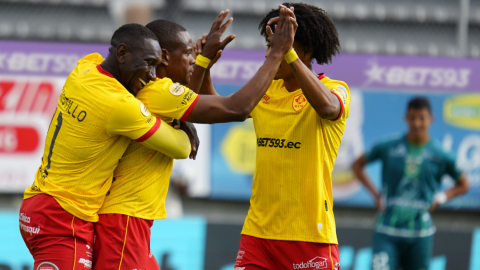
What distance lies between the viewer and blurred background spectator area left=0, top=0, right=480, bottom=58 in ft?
28.3

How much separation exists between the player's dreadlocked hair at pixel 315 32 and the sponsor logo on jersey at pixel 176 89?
754mm

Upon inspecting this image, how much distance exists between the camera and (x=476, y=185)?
770 cm

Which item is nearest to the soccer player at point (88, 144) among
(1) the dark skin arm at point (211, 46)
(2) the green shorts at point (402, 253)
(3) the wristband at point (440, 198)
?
(1) the dark skin arm at point (211, 46)

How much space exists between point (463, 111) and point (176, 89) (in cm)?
555

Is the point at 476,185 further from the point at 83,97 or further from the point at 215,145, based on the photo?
the point at 83,97

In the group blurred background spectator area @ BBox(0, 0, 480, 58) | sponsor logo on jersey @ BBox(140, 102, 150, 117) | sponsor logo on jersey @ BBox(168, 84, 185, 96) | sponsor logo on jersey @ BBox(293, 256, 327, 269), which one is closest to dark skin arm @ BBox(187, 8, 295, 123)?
sponsor logo on jersey @ BBox(168, 84, 185, 96)

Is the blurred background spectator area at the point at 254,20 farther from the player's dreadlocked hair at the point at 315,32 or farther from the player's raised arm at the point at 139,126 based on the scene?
the player's raised arm at the point at 139,126

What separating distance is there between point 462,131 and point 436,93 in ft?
1.95

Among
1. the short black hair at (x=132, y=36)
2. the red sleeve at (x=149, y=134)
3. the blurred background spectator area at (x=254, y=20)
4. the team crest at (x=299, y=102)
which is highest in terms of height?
the blurred background spectator area at (x=254, y=20)

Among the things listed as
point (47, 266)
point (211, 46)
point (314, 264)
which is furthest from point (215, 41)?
point (47, 266)

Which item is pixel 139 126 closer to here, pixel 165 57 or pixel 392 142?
pixel 165 57

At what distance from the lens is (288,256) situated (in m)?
3.49

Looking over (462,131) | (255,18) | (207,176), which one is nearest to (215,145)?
(207,176)

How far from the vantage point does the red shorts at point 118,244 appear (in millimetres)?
3244
